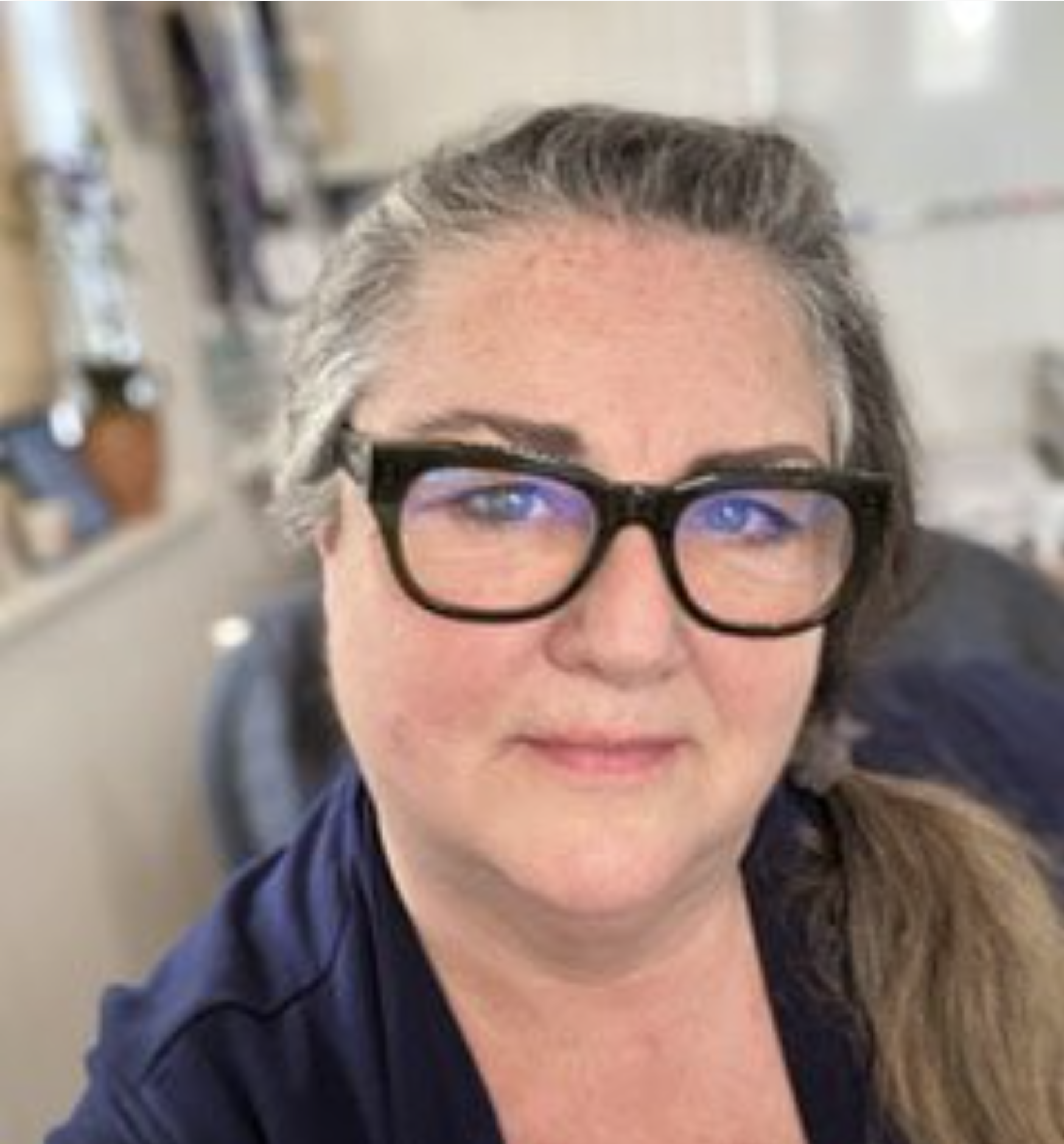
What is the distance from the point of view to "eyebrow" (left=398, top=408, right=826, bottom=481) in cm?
76

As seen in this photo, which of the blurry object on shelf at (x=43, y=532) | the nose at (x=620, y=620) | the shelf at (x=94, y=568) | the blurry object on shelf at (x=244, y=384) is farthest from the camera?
the blurry object on shelf at (x=244, y=384)

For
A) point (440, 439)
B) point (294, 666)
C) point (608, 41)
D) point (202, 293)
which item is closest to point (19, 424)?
point (202, 293)

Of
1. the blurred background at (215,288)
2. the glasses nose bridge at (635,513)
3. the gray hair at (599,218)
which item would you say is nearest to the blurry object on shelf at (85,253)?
the blurred background at (215,288)

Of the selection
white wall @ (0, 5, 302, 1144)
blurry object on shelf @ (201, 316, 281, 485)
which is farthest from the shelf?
blurry object on shelf @ (201, 316, 281, 485)

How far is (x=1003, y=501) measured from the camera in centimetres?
232

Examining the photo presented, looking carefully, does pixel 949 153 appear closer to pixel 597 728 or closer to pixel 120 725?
pixel 120 725

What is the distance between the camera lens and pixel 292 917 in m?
0.92

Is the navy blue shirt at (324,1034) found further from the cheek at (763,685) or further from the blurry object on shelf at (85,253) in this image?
the blurry object on shelf at (85,253)

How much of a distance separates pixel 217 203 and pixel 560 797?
5.83ft

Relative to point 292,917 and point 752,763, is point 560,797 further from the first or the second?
point 292,917

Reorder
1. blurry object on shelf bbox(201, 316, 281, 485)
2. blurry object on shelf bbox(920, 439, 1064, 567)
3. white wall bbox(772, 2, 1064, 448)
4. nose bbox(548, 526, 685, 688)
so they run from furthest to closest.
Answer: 1. white wall bbox(772, 2, 1064, 448)
2. blurry object on shelf bbox(201, 316, 281, 485)
3. blurry object on shelf bbox(920, 439, 1064, 567)
4. nose bbox(548, 526, 685, 688)

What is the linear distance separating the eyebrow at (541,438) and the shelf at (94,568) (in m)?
1.11

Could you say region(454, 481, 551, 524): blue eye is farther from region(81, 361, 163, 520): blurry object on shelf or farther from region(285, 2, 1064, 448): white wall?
region(285, 2, 1064, 448): white wall

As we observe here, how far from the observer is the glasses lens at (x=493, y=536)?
750 millimetres
